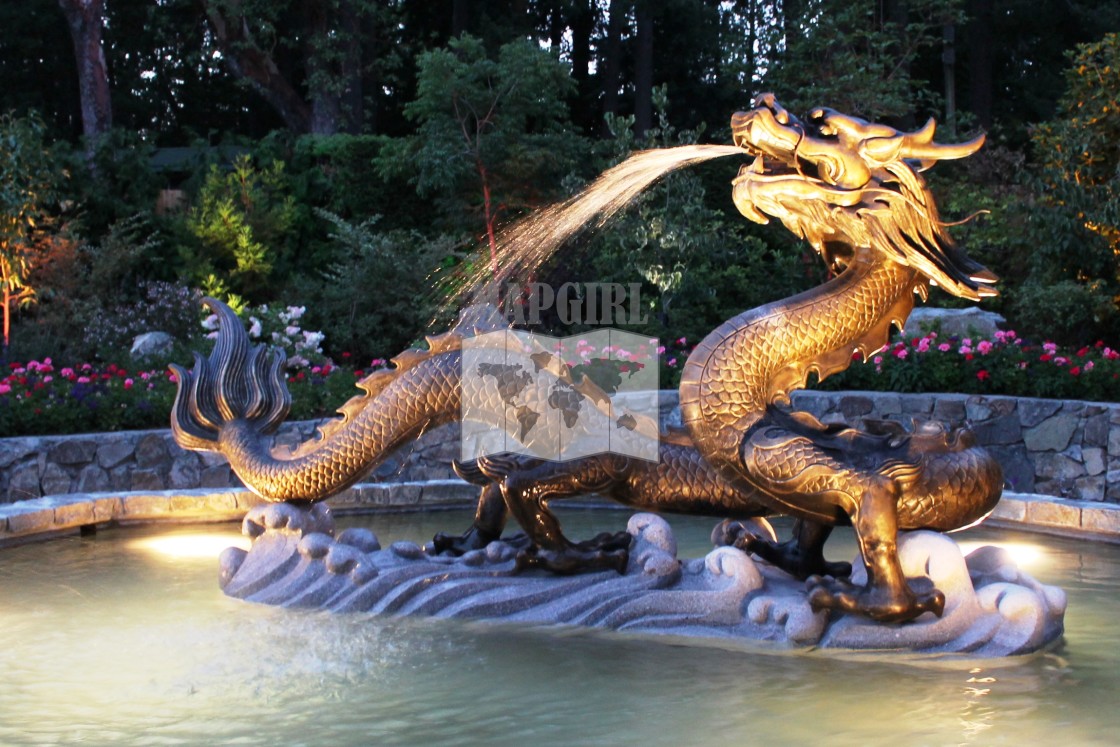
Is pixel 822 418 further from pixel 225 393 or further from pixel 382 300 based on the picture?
pixel 382 300

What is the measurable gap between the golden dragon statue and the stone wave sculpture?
105 mm

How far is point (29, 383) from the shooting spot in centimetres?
1029

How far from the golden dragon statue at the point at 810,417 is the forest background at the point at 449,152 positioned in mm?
7206

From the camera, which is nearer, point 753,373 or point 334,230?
point 753,373

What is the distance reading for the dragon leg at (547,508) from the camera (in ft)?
19.2

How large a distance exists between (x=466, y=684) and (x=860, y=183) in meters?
2.66

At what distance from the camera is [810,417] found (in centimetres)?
571

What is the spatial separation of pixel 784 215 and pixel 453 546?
91.8 inches

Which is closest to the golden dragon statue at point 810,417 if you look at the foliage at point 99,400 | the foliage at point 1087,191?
the foliage at point 99,400

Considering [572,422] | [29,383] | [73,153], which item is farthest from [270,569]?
[73,153]

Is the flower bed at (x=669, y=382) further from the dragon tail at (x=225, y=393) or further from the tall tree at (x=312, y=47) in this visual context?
the tall tree at (x=312, y=47)

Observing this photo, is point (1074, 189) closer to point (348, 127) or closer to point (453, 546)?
point (453, 546)

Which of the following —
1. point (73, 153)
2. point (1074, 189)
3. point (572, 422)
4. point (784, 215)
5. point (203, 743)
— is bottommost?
point (203, 743)

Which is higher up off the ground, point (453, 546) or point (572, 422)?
point (572, 422)
